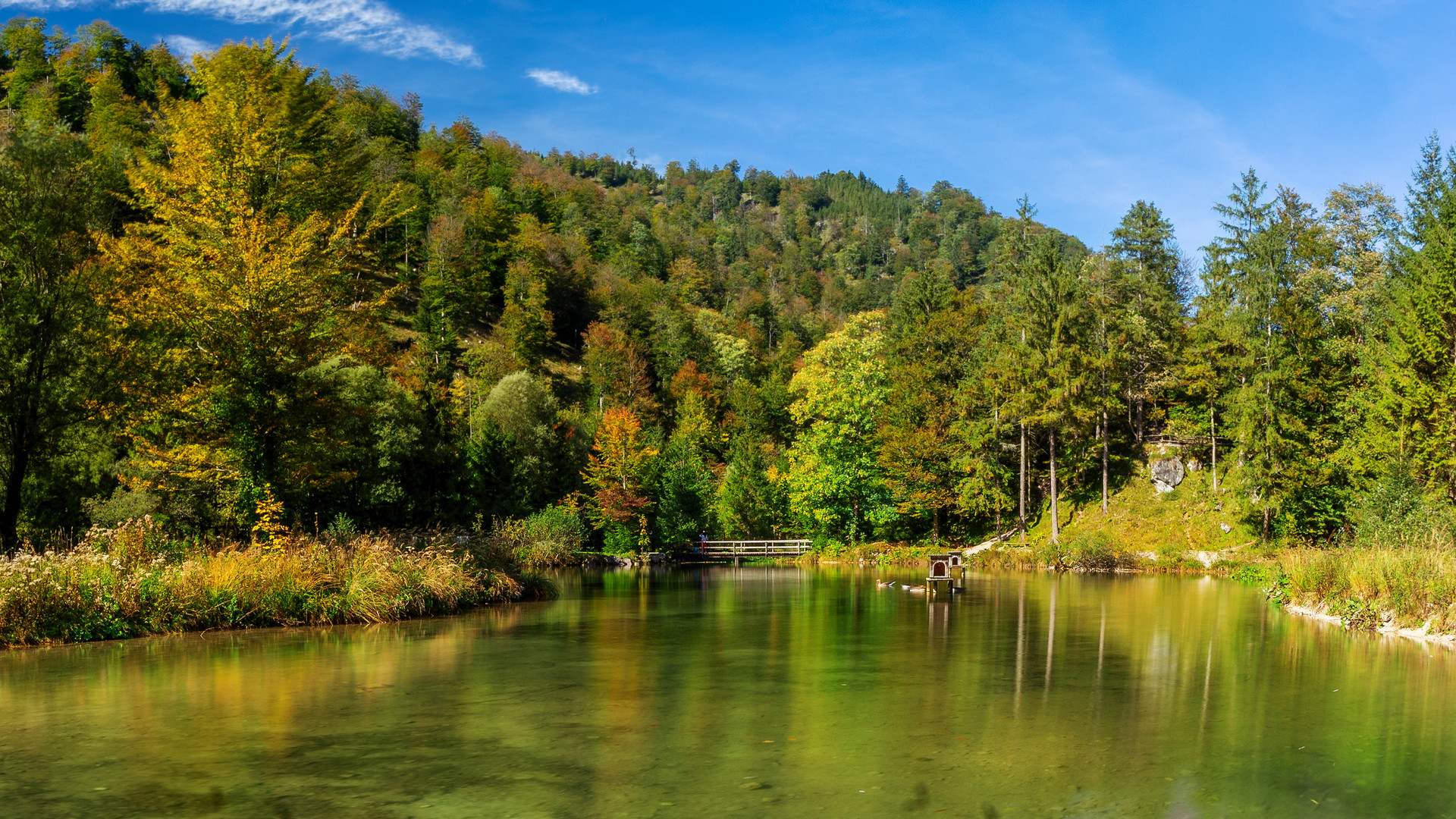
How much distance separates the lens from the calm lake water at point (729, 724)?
709cm

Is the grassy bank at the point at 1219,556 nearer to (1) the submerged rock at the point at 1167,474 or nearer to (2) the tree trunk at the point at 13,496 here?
(1) the submerged rock at the point at 1167,474

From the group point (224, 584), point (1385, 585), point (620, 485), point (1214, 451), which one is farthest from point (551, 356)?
point (1385, 585)

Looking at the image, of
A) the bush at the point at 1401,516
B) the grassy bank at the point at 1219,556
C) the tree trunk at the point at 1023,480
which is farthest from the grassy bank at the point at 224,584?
the tree trunk at the point at 1023,480

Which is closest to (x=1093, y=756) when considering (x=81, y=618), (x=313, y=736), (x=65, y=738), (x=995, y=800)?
(x=995, y=800)

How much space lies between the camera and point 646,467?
160 feet

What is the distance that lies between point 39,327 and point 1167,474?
4694 centimetres

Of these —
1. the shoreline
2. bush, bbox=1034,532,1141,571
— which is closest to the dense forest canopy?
bush, bbox=1034,532,1141,571

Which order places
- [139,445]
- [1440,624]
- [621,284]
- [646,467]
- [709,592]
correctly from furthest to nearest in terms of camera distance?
[621,284], [646,467], [709,592], [139,445], [1440,624]

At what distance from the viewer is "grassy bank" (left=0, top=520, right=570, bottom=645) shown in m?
14.7

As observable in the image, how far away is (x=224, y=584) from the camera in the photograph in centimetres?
1678

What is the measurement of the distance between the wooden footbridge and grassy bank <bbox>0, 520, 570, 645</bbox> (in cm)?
2768

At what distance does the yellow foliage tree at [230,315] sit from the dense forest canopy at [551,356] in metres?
0.08

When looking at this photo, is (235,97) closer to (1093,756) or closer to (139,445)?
(139,445)

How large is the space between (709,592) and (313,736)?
2067 cm
